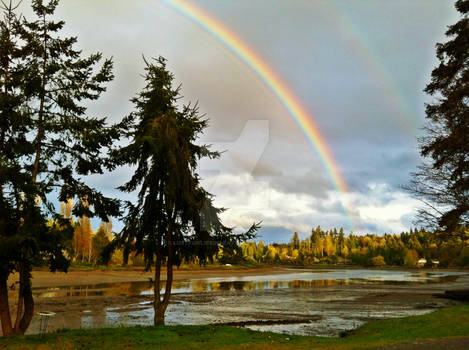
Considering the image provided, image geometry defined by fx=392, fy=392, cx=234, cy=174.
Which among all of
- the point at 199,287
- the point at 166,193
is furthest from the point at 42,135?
the point at 199,287

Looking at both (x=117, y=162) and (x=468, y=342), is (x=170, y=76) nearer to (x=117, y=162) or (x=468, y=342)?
(x=117, y=162)

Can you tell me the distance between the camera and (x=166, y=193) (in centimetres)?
1599

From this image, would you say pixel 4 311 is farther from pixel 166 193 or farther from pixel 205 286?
pixel 205 286

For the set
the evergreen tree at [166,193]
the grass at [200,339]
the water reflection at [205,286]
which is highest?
the evergreen tree at [166,193]

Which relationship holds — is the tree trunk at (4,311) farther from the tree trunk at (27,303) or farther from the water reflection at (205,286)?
the water reflection at (205,286)

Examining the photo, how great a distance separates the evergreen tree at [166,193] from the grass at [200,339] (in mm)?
3375

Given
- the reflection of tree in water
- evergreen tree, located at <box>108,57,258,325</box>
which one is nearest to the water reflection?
the reflection of tree in water

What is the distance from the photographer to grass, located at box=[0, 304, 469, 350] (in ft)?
39.9

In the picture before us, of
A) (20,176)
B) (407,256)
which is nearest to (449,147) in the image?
(20,176)

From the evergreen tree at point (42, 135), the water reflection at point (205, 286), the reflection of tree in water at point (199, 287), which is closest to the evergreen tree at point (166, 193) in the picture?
the evergreen tree at point (42, 135)

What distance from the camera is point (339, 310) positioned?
31078 millimetres

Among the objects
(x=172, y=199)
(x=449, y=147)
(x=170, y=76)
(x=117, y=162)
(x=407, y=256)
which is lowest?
(x=407, y=256)

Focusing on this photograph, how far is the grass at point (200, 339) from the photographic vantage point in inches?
479

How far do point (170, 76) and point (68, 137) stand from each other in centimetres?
532
